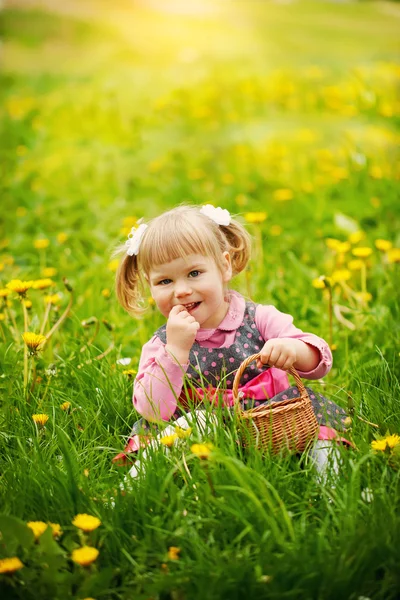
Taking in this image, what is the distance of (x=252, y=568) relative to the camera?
4.63ft

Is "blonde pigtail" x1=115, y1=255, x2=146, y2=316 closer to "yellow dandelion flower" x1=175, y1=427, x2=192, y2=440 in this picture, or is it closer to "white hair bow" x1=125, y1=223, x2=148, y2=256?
"white hair bow" x1=125, y1=223, x2=148, y2=256

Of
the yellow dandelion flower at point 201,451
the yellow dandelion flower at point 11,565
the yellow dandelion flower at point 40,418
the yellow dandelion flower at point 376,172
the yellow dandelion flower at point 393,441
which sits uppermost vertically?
the yellow dandelion flower at point 201,451

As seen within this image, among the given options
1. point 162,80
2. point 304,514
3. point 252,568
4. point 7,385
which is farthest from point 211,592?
point 162,80

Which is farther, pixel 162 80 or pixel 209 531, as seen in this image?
pixel 162 80

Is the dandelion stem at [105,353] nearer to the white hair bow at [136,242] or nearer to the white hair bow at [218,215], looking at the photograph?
the white hair bow at [136,242]

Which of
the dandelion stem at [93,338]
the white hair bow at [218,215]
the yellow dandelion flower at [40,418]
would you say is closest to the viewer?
the yellow dandelion flower at [40,418]

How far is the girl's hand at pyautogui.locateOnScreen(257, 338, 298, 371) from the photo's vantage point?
1757mm

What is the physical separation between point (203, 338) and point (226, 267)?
8.3 inches

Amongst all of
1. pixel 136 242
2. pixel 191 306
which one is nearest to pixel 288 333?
pixel 191 306

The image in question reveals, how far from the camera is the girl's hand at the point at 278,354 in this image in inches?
69.2

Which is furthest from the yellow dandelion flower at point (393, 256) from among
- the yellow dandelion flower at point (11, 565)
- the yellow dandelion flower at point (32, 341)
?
the yellow dandelion flower at point (11, 565)

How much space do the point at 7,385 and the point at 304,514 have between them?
0.98m

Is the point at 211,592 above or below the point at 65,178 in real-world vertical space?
above

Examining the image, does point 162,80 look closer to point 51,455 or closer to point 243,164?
point 243,164
